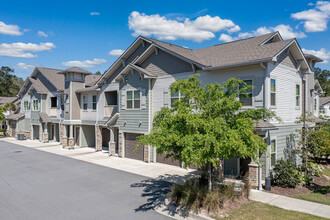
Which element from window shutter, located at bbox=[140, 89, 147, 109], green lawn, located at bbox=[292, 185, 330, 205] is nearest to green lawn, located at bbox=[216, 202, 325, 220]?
green lawn, located at bbox=[292, 185, 330, 205]

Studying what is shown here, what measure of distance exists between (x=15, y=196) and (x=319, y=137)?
15676 millimetres

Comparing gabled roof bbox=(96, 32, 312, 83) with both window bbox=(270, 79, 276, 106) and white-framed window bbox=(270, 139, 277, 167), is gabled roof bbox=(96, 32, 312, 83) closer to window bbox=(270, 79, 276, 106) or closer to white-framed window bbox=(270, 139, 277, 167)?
window bbox=(270, 79, 276, 106)

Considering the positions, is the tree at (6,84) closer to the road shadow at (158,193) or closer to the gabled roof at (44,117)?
the gabled roof at (44,117)

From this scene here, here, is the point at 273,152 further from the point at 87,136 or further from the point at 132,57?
the point at 87,136

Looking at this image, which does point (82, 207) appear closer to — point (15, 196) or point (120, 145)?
point (15, 196)

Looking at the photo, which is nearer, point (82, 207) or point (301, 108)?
point (82, 207)

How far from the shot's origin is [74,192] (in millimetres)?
11477

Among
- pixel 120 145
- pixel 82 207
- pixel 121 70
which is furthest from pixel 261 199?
pixel 121 70

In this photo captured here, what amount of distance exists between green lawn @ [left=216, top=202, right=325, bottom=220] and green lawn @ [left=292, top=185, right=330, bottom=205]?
223 centimetres

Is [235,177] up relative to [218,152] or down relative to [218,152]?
down

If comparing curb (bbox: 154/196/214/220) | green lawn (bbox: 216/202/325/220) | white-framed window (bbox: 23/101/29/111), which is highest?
white-framed window (bbox: 23/101/29/111)

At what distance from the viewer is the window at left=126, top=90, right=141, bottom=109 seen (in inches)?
741

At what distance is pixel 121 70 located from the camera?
20.8 metres

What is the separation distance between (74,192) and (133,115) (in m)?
8.62
